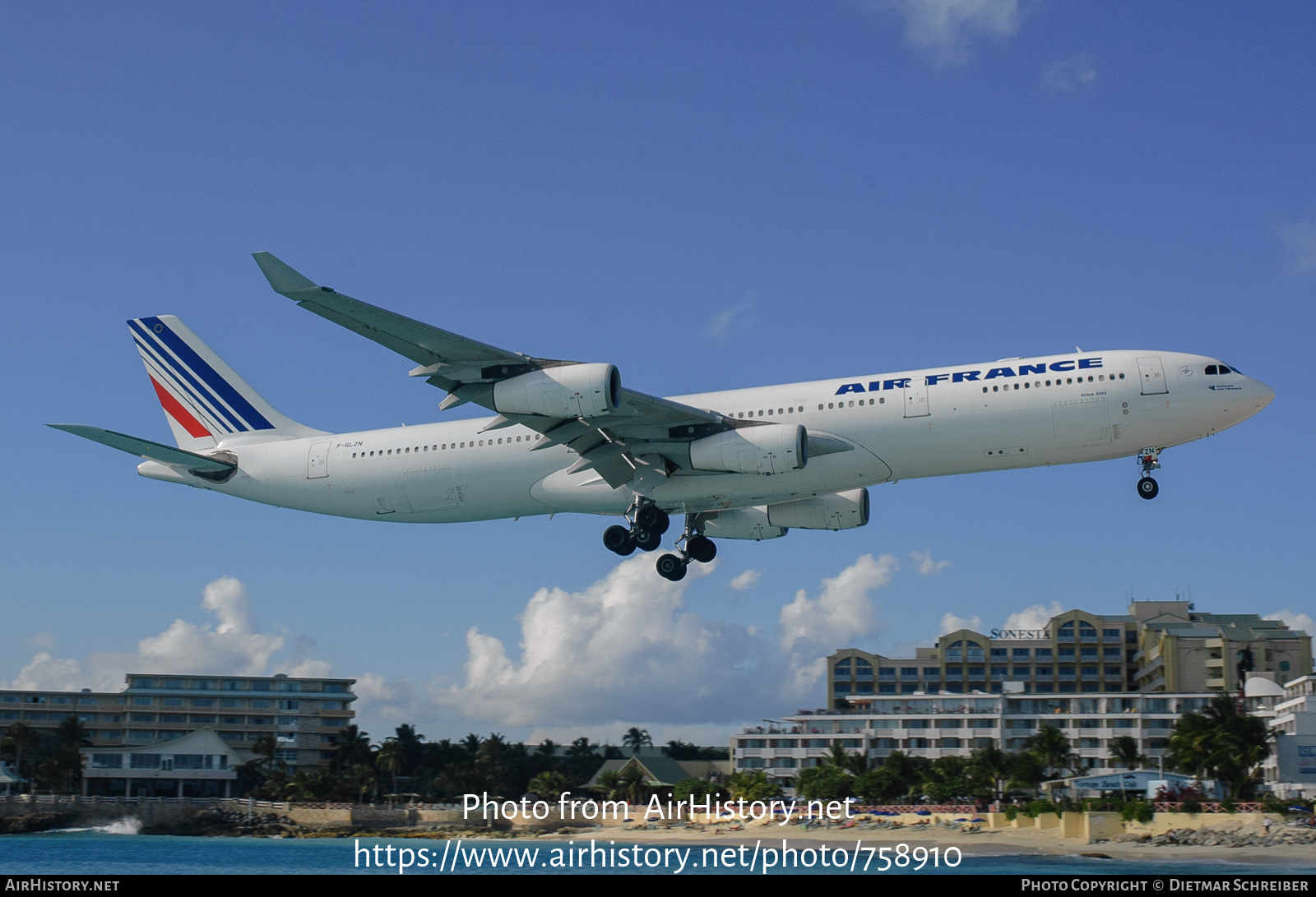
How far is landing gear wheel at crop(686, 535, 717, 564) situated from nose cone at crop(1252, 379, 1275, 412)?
18.6m

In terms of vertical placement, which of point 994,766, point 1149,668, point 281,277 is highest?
point 281,277

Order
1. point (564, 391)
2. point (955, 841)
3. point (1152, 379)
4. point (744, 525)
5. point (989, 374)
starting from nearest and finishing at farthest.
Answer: point (564, 391) < point (1152, 379) < point (989, 374) < point (744, 525) < point (955, 841)

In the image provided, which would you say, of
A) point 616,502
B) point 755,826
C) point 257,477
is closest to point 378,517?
point 257,477

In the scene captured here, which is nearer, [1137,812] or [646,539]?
[646,539]

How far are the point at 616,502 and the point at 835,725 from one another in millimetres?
75722

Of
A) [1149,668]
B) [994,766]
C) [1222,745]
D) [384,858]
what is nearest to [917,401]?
[1222,745]

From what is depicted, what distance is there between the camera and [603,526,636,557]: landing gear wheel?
4144 centimetres

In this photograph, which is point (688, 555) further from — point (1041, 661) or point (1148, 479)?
point (1041, 661)

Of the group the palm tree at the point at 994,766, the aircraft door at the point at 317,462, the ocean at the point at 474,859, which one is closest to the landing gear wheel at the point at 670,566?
the aircraft door at the point at 317,462

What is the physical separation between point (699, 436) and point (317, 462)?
14397mm

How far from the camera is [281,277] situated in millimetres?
31172

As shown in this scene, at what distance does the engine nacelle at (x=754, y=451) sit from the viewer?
36156 mm

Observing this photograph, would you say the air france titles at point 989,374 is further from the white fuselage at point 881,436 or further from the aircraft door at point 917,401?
the aircraft door at point 917,401

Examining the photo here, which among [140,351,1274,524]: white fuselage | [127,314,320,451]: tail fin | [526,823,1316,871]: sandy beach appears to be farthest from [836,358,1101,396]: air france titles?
[526,823,1316,871]: sandy beach
